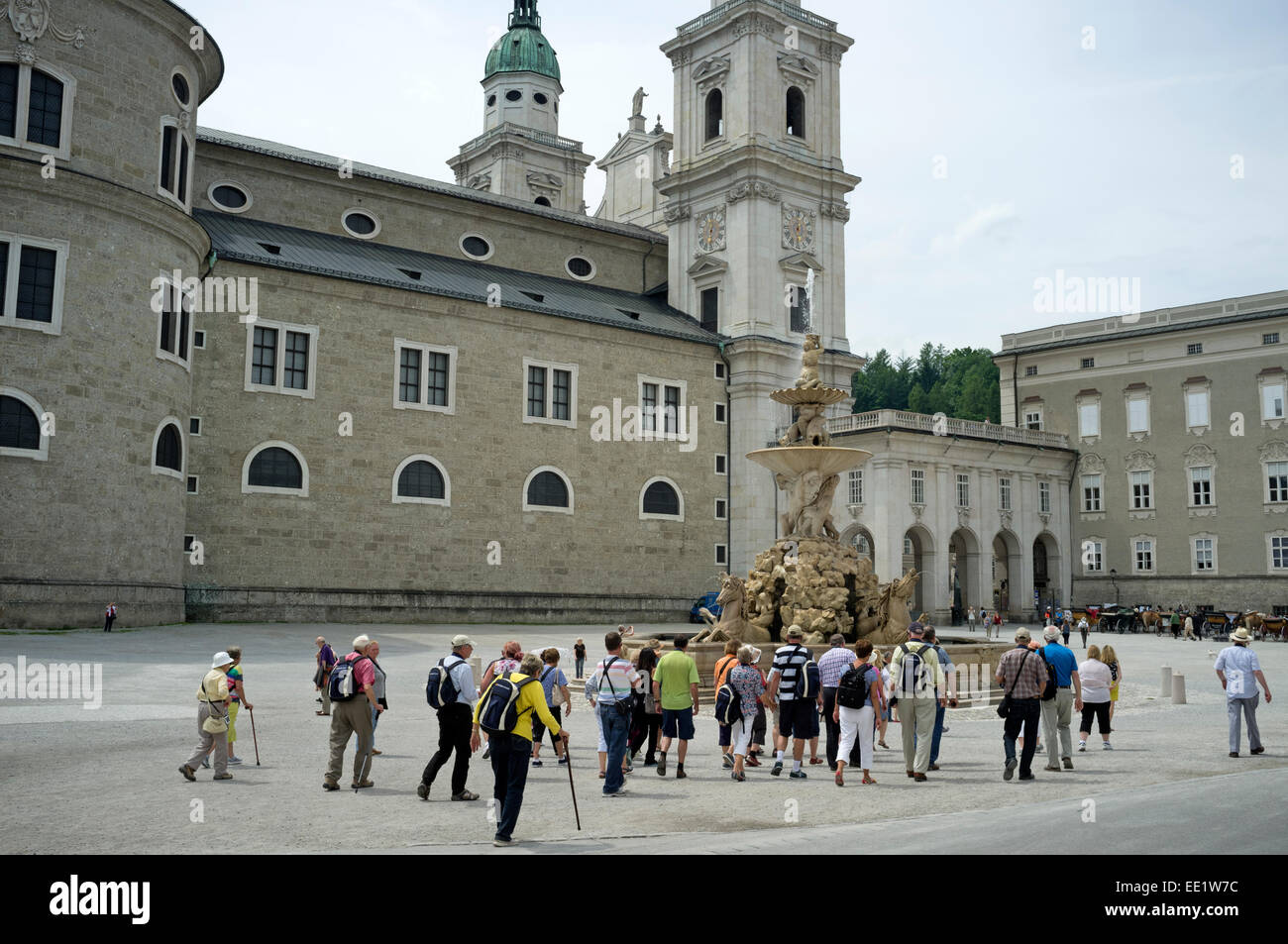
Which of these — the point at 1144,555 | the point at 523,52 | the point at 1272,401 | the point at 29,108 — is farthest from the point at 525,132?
the point at 1272,401

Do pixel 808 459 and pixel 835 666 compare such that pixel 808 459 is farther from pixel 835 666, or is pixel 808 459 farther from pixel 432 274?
pixel 432 274

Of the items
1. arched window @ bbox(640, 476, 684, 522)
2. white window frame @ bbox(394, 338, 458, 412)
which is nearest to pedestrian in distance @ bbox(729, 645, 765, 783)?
white window frame @ bbox(394, 338, 458, 412)

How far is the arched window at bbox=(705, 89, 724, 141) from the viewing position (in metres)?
54.5

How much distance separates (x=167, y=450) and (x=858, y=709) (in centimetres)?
2656

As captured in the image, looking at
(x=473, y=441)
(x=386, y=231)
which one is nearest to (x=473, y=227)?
(x=386, y=231)

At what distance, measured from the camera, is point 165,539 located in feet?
104

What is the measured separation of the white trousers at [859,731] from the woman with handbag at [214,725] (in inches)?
260

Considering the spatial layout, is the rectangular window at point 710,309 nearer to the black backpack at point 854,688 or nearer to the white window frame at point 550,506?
the white window frame at point 550,506

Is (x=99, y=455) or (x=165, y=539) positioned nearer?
(x=99, y=455)

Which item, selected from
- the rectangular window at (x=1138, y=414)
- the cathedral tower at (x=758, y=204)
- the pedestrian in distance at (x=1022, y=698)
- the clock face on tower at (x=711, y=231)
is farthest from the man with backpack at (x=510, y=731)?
the rectangular window at (x=1138, y=414)

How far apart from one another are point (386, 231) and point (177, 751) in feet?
119

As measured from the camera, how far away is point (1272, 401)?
51.1 m
